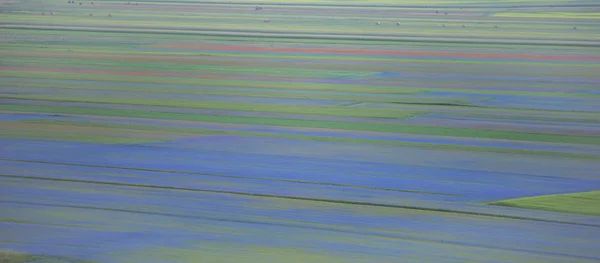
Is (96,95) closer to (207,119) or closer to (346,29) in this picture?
(207,119)

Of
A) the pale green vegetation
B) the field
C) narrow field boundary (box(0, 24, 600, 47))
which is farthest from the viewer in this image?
narrow field boundary (box(0, 24, 600, 47))

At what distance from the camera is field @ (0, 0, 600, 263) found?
3158 millimetres

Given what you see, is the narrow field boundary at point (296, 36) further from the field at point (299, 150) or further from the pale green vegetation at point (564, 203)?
the pale green vegetation at point (564, 203)

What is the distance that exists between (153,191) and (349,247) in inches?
36.7

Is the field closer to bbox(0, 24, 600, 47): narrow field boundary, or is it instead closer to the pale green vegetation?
the pale green vegetation

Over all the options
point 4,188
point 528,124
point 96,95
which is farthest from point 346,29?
point 4,188

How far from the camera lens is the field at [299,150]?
3.16 m

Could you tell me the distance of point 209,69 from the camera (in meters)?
7.35

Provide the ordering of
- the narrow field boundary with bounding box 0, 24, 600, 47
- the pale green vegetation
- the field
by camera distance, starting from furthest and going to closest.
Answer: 1. the narrow field boundary with bounding box 0, 24, 600, 47
2. the pale green vegetation
3. the field

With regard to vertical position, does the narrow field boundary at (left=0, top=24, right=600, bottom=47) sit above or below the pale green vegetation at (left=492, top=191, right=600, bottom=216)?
above

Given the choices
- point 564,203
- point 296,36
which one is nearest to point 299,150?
point 564,203

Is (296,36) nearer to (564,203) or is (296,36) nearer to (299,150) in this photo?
(299,150)

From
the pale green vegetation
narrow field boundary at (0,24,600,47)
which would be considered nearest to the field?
the pale green vegetation

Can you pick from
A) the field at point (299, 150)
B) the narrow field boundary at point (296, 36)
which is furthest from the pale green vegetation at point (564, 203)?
the narrow field boundary at point (296, 36)
